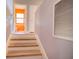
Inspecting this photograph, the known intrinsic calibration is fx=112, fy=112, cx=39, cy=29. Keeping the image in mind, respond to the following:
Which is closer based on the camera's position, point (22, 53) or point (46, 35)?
point (46, 35)

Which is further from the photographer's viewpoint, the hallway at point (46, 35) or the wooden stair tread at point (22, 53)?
the wooden stair tread at point (22, 53)

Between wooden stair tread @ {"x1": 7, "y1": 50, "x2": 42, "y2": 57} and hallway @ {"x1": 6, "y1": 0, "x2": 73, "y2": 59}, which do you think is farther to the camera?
wooden stair tread @ {"x1": 7, "y1": 50, "x2": 42, "y2": 57}

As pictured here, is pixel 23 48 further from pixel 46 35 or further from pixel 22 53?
pixel 46 35

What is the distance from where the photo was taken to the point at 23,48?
3.68 metres

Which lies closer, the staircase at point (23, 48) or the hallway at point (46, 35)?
the hallway at point (46, 35)

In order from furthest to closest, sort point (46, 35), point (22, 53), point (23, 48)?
point (23, 48) → point (22, 53) → point (46, 35)

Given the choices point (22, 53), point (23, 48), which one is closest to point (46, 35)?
point (22, 53)

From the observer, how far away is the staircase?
10.5 ft

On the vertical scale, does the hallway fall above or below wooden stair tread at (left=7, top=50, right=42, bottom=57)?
above

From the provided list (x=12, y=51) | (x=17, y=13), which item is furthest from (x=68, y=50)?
(x=17, y=13)

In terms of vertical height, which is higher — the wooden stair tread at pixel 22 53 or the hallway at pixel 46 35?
the hallway at pixel 46 35

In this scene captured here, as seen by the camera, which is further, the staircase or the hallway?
the staircase

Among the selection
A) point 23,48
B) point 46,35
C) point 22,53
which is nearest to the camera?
point 46,35

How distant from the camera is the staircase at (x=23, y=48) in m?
3.21
